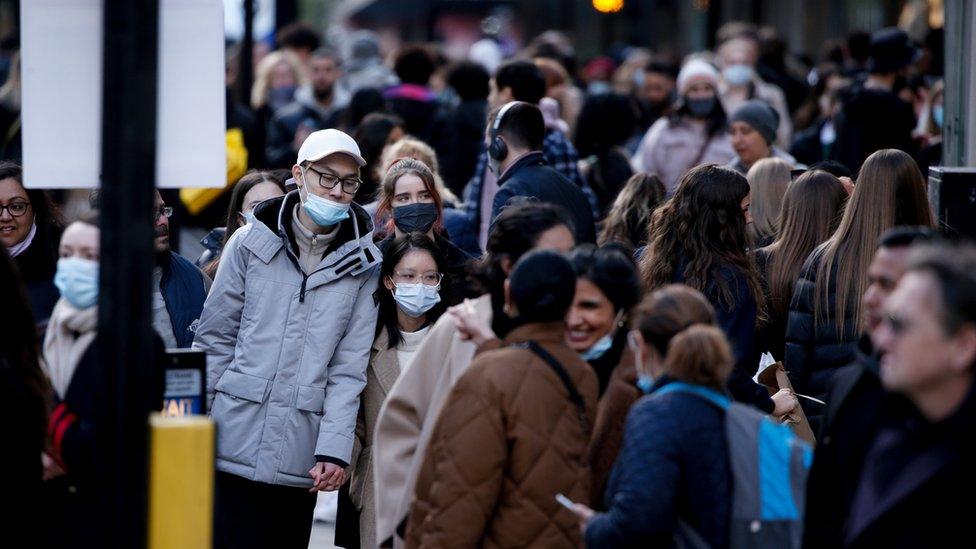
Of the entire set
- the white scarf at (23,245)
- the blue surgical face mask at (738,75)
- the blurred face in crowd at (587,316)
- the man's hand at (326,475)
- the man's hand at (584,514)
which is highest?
the blue surgical face mask at (738,75)

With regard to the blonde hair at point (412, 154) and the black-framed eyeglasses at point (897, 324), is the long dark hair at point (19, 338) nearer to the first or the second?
the black-framed eyeglasses at point (897, 324)

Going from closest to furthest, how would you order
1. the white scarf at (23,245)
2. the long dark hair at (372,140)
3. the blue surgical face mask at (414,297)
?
the blue surgical face mask at (414,297) < the white scarf at (23,245) < the long dark hair at (372,140)

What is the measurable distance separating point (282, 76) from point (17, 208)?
8478 millimetres

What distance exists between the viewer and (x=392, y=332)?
6336 millimetres

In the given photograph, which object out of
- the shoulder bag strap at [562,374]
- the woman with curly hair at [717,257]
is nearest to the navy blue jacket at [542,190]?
the woman with curly hair at [717,257]

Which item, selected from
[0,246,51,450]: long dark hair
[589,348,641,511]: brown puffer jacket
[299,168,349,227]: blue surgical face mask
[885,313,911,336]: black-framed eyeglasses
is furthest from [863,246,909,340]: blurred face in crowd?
[299,168,349,227]: blue surgical face mask

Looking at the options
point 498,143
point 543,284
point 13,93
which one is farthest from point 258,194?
point 13,93

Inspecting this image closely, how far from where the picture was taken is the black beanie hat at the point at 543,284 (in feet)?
15.0

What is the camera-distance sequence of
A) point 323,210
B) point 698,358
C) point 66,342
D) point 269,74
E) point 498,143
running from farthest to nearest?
point 269,74, point 498,143, point 323,210, point 66,342, point 698,358

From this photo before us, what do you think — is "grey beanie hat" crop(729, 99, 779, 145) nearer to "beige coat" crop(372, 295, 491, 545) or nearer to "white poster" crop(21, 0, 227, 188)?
"beige coat" crop(372, 295, 491, 545)

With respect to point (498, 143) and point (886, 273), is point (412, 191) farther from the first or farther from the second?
point (886, 273)

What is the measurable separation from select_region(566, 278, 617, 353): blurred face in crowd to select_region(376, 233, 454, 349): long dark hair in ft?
4.97

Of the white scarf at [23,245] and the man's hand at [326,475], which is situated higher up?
the white scarf at [23,245]

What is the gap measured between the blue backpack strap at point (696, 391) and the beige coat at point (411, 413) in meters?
0.87
